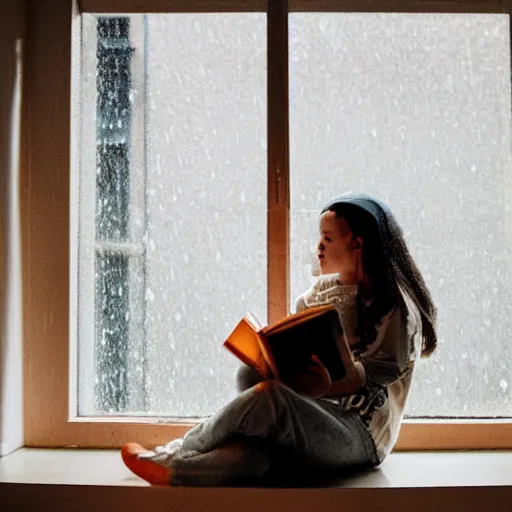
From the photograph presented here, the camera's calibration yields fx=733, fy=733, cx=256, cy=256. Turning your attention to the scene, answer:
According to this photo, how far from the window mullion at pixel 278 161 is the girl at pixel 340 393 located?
0.40 ft

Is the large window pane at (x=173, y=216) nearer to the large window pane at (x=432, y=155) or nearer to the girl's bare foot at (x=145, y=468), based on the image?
the large window pane at (x=432, y=155)

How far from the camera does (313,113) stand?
1536 millimetres

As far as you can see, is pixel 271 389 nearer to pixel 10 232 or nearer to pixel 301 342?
pixel 301 342

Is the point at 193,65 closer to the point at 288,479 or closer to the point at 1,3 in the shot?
the point at 1,3

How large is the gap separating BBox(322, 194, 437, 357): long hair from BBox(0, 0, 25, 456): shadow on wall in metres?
0.64

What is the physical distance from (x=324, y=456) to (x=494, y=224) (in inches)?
24.6

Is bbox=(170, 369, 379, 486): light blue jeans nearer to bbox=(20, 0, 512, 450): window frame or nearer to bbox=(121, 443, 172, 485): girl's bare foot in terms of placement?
bbox=(121, 443, 172, 485): girl's bare foot

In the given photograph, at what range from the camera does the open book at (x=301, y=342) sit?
116 centimetres

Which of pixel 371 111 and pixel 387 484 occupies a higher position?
pixel 371 111

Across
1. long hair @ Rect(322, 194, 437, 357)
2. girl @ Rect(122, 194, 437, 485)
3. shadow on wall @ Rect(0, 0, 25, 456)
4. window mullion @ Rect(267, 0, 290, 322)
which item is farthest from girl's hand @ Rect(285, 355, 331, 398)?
shadow on wall @ Rect(0, 0, 25, 456)

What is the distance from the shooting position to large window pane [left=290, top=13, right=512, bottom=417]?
151cm

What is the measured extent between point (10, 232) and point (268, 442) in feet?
2.17


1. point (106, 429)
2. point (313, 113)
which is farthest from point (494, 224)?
point (106, 429)

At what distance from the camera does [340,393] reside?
1242 mm
